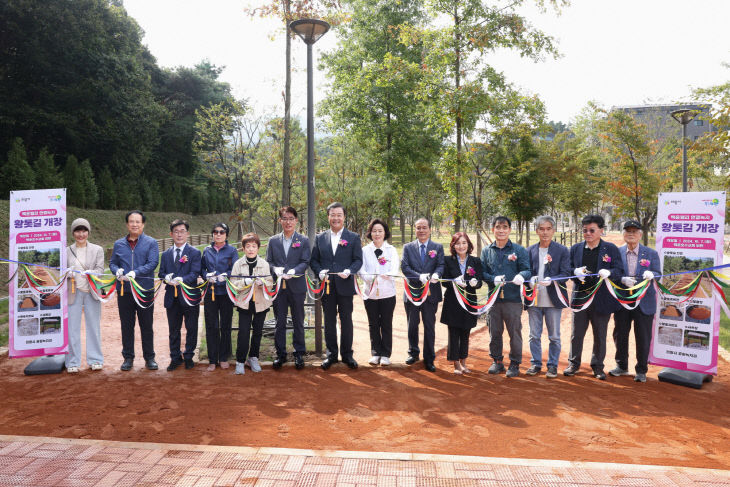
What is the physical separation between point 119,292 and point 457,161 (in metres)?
6.65

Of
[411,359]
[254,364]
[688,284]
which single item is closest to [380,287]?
[411,359]

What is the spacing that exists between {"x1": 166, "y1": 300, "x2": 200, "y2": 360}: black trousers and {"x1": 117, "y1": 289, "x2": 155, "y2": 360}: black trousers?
27 centimetres

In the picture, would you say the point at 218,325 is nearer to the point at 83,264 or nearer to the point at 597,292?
the point at 83,264

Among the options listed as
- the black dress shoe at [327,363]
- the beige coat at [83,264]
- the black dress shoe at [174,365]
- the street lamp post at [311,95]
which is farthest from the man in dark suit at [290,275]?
the beige coat at [83,264]

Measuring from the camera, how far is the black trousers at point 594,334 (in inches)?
222

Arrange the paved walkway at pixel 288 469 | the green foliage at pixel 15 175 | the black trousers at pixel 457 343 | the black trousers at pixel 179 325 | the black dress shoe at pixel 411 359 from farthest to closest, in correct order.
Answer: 1. the green foliage at pixel 15 175
2. the black dress shoe at pixel 411 359
3. the black trousers at pixel 179 325
4. the black trousers at pixel 457 343
5. the paved walkway at pixel 288 469

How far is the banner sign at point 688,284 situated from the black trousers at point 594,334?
A: 72cm

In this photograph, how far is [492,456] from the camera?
3695 millimetres

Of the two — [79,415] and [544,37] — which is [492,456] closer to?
[79,415]

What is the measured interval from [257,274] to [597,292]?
413 centimetres

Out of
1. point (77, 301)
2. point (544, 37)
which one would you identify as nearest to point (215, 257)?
point (77, 301)

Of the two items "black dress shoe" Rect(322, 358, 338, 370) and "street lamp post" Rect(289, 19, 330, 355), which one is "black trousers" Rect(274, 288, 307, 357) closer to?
"black dress shoe" Rect(322, 358, 338, 370)

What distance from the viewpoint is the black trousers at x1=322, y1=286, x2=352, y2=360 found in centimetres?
595

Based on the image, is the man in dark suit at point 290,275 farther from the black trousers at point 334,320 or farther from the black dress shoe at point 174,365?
the black dress shoe at point 174,365
